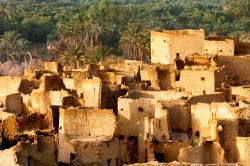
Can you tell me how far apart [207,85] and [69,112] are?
8270 millimetres

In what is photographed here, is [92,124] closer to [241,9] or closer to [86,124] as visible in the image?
[86,124]

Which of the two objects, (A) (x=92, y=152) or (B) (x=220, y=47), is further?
(B) (x=220, y=47)

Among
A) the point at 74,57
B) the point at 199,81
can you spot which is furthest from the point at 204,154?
the point at 74,57

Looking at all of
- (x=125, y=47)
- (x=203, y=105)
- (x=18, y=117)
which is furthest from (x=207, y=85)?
(x=125, y=47)

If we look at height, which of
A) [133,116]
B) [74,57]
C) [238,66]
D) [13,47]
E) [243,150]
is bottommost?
[243,150]

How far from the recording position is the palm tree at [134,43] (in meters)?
68.3

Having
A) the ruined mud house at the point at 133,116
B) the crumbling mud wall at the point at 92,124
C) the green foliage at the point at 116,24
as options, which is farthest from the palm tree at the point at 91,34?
the crumbling mud wall at the point at 92,124

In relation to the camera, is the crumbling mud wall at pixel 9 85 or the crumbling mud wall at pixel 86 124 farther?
the crumbling mud wall at pixel 9 85

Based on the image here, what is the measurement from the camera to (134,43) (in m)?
71.0

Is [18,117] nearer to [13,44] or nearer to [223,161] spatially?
[223,161]

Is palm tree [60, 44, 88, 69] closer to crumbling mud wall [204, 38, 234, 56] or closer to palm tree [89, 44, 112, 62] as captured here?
palm tree [89, 44, 112, 62]

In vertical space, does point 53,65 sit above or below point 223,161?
above

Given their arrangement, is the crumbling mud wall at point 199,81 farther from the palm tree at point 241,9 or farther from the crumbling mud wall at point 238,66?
the palm tree at point 241,9

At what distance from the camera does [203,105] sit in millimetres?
32781
